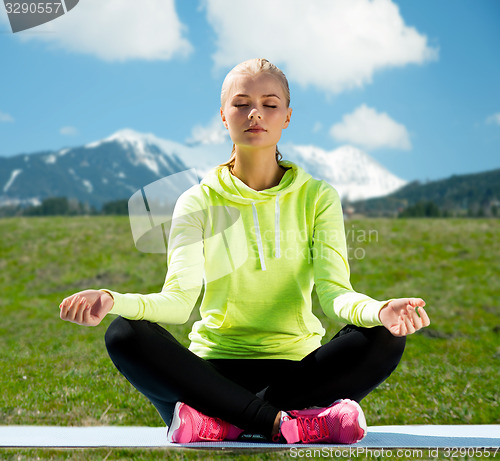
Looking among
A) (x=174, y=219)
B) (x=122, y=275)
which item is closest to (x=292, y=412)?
(x=174, y=219)

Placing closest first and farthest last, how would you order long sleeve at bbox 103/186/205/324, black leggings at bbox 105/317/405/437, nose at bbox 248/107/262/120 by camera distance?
long sleeve at bbox 103/186/205/324, black leggings at bbox 105/317/405/437, nose at bbox 248/107/262/120

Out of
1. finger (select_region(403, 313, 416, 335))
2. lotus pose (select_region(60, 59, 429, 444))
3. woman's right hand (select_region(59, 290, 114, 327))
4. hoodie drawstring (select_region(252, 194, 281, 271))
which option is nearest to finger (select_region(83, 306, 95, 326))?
woman's right hand (select_region(59, 290, 114, 327))

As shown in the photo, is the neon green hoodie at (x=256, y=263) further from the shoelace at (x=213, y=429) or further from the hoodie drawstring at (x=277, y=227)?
the shoelace at (x=213, y=429)

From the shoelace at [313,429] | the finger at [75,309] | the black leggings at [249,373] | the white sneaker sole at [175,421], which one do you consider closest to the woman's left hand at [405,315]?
the black leggings at [249,373]

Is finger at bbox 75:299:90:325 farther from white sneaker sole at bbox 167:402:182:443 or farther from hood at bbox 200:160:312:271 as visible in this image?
hood at bbox 200:160:312:271

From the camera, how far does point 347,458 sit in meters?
3.24

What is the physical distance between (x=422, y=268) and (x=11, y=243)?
18308mm

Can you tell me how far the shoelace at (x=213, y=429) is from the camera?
11.7ft

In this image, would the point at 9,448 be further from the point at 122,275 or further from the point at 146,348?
the point at 122,275

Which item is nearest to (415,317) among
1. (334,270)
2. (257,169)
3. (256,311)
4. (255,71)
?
(334,270)

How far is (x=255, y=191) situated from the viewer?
389 cm

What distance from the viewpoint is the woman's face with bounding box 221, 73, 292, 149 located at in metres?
3.74

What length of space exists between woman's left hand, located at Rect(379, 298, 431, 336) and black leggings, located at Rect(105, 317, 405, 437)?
0.38 m

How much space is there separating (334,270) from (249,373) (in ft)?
2.84
